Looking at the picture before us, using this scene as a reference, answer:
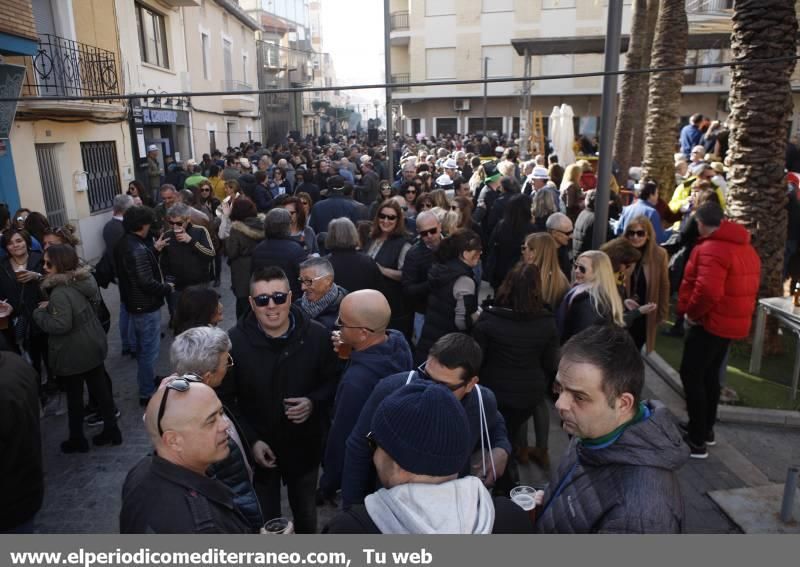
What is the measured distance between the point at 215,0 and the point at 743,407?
77.1 ft

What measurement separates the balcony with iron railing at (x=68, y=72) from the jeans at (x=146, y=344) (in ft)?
21.5

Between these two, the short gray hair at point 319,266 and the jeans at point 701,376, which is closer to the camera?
the short gray hair at point 319,266

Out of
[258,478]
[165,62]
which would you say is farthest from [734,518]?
[165,62]

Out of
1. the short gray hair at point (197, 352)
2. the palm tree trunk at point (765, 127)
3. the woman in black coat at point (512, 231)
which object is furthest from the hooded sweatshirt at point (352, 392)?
the palm tree trunk at point (765, 127)

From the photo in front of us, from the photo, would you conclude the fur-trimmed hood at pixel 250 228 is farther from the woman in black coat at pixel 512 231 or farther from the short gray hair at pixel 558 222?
the short gray hair at pixel 558 222

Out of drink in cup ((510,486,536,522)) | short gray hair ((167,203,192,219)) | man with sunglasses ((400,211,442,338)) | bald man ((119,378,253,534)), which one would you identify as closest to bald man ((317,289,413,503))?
bald man ((119,378,253,534))

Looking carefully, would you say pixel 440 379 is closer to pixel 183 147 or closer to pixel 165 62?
pixel 165 62

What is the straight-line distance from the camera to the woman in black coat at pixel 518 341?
3.80 meters

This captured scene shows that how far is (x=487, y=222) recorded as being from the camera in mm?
8109

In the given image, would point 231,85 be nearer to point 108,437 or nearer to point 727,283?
point 108,437

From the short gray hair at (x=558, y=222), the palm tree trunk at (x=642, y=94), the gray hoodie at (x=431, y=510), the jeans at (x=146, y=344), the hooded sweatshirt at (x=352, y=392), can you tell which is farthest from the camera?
the palm tree trunk at (x=642, y=94)

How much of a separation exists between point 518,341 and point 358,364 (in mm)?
1248

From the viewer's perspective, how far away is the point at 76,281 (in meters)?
4.63

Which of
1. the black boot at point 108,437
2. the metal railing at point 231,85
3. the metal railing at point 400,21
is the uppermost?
the metal railing at point 400,21
